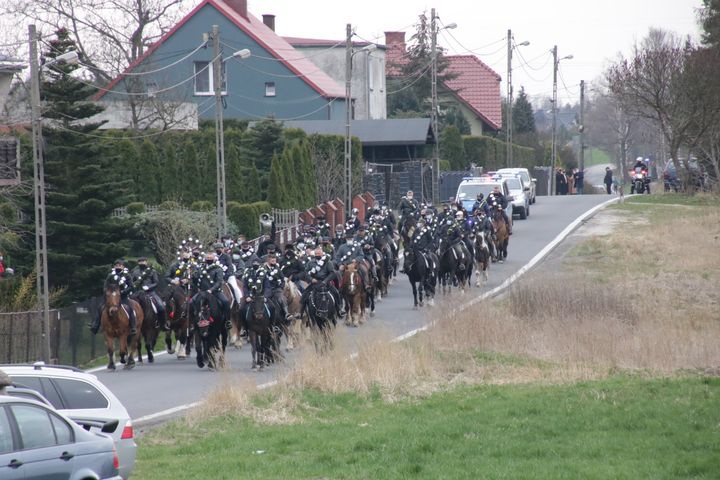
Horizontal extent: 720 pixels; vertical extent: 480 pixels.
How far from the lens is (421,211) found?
36500 millimetres

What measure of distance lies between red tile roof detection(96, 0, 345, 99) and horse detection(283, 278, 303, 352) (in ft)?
113

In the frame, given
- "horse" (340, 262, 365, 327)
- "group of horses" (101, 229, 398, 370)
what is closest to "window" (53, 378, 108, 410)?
"group of horses" (101, 229, 398, 370)

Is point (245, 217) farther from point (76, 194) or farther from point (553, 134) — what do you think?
point (553, 134)

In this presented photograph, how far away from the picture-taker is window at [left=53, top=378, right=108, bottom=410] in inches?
494

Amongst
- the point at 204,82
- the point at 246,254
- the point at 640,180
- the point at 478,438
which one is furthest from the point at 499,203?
the point at 204,82

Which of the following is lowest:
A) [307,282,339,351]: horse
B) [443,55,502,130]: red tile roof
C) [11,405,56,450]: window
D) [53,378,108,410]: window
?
[307,282,339,351]: horse

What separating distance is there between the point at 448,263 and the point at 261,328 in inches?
396

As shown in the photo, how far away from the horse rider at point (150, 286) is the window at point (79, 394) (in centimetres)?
1182

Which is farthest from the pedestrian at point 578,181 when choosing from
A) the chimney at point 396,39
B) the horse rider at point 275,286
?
the horse rider at point 275,286

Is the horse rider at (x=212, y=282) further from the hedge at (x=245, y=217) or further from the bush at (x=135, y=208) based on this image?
the hedge at (x=245, y=217)

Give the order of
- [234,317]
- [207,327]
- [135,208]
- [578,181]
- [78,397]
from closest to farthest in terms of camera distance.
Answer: [78,397] → [207,327] → [234,317] → [135,208] → [578,181]

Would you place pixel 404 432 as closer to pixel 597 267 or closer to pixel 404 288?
pixel 404 288

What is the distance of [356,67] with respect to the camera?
7256cm

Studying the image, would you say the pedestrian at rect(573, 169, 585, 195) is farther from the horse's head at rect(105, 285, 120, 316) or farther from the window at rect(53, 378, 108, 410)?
the window at rect(53, 378, 108, 410)
